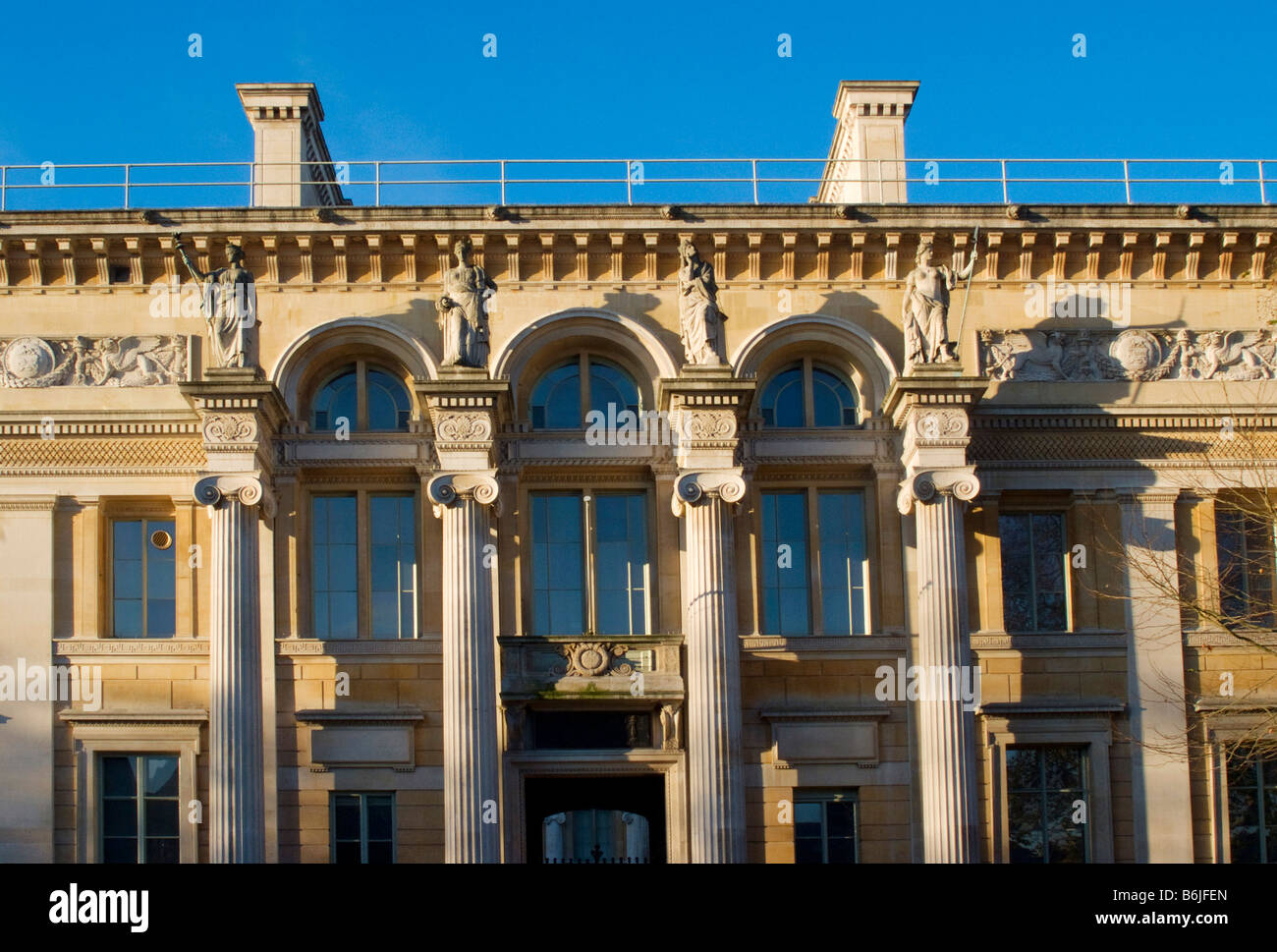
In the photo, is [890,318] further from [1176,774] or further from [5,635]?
[5,635]

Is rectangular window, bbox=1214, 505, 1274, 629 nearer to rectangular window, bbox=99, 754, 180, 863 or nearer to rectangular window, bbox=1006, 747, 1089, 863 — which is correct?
rectangular window, bbox=1006, 747, 1089, 863

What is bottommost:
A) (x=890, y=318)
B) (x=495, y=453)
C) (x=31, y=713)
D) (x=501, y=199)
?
(x=31, y=713)

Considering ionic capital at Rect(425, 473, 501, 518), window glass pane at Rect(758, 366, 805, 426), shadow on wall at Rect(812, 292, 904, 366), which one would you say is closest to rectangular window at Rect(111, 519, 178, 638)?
ionic capital at Rect(425, 473, 501, 518)

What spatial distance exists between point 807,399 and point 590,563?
4.86m

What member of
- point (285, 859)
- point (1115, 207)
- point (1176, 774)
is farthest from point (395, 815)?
point (1115, 207)

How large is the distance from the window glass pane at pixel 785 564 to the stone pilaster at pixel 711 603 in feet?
4.37

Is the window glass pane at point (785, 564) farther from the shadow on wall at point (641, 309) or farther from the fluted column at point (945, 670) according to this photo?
the shadow on wall at point (641, 309)

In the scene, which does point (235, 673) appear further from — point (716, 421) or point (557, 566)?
point (716, 421)

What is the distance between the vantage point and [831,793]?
111 feet

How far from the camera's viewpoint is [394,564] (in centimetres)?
3481

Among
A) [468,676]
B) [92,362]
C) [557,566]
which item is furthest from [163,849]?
[92,362]

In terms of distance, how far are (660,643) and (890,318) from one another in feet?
23.6

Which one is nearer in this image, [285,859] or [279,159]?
[285,859]

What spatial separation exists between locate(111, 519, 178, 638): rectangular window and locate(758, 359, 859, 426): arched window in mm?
10845
